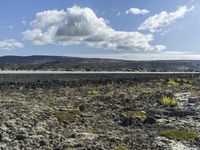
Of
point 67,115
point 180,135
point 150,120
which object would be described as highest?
point 67,115

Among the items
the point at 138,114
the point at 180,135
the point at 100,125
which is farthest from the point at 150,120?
the point at 180,135

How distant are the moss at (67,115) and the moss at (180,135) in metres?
4.62

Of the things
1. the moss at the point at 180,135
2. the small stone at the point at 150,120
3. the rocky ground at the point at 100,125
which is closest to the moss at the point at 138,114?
the rocky ground at the point at 100,125

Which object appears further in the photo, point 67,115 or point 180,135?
point 67,115

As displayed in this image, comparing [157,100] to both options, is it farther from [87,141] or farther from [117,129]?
[87,141]

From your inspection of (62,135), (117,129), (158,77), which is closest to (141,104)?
(117,129)

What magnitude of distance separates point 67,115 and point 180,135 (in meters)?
5.83

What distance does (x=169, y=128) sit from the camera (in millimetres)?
19609

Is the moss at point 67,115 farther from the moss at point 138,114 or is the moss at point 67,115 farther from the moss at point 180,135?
the moss at point 180,135

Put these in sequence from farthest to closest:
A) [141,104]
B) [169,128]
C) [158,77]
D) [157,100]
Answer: [158,77] → [157,100] → [141,104] → [169,128]

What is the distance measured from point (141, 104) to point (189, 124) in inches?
271

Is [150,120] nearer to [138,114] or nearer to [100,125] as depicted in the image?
[138,114]

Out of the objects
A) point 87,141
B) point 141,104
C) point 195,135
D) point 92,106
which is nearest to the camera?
point 87,141

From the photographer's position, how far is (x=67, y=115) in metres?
20.9
